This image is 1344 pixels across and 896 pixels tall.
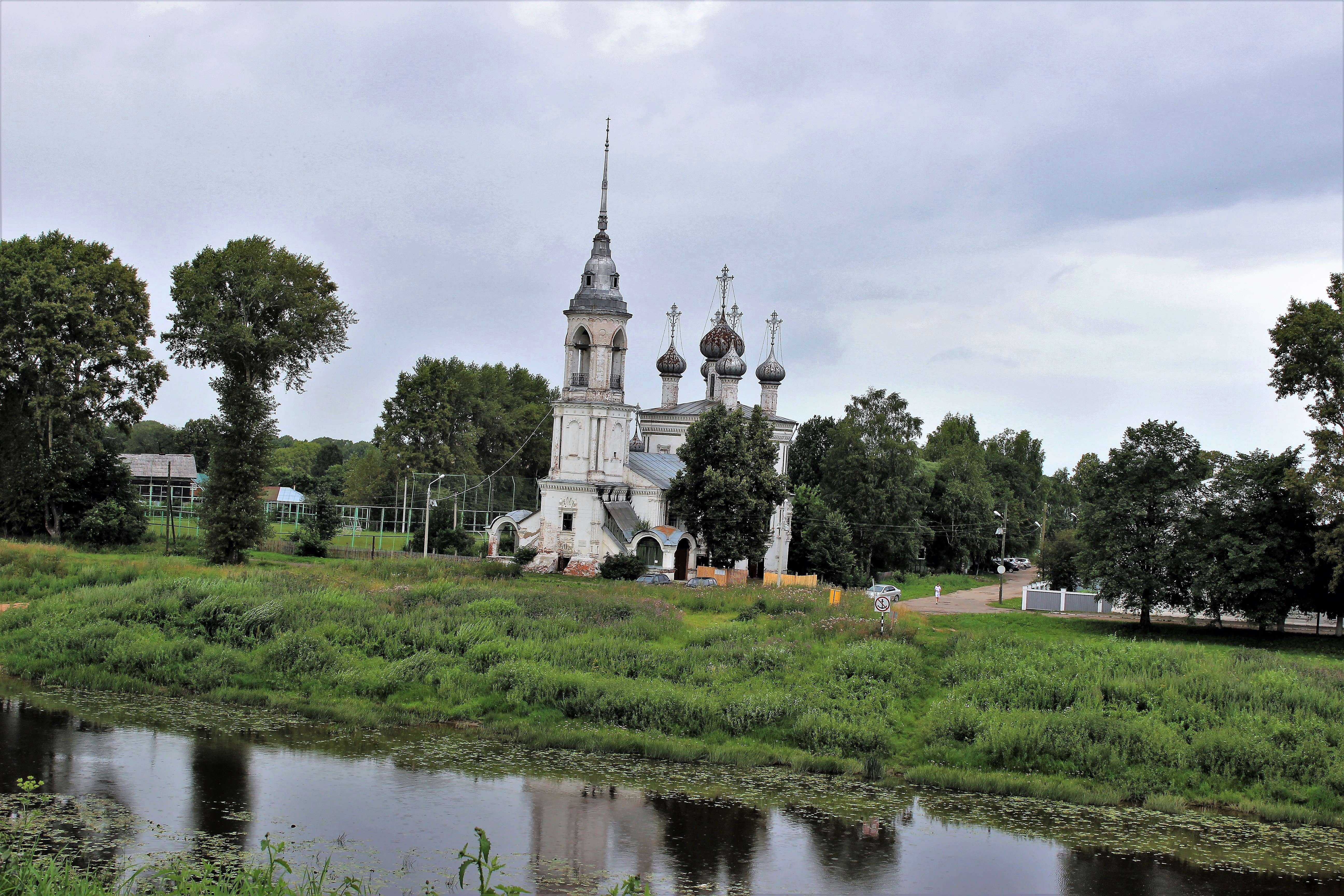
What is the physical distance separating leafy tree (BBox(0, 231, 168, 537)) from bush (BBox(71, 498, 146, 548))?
161cm

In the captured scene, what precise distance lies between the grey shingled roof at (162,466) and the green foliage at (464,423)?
36.1 ft

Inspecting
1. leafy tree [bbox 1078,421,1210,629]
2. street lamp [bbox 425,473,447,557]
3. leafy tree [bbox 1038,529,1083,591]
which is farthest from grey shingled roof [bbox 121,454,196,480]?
leafy tree [bbox 1078,421,1210,629]

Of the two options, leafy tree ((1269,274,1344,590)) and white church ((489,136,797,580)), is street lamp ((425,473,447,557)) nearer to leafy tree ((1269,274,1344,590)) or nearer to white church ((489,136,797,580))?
white church ((489,136,797,580))

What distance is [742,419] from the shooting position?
45250 millimetres

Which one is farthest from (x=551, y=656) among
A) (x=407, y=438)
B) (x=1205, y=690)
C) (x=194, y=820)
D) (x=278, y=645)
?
(x=407, y=438)

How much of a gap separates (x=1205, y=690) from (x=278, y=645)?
20.2m

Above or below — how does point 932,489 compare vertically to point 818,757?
above

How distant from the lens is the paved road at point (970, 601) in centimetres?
4359

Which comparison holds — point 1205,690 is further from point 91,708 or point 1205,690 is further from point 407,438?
point 407,438

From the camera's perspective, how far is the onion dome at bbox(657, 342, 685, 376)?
59.0 metres

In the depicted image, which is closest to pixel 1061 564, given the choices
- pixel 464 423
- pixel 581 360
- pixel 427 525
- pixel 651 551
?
pixel 651 551

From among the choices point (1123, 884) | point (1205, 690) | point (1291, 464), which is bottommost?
point (1123, 884)

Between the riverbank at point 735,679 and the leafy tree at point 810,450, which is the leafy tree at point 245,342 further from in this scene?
the leafy tree at point 810,450

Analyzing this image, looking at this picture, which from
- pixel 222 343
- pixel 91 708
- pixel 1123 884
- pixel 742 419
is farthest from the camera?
pixel 742 419
